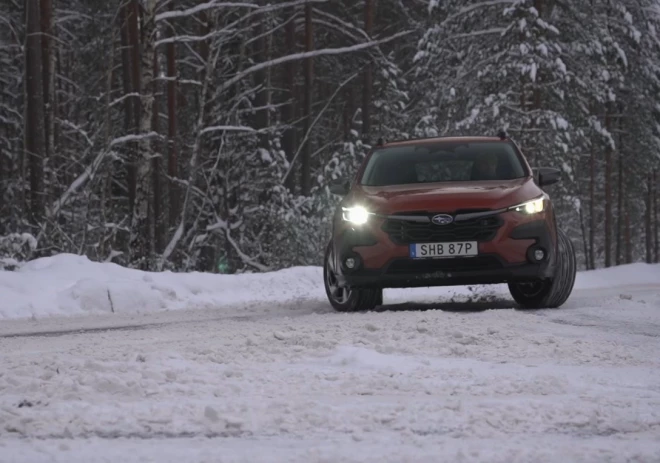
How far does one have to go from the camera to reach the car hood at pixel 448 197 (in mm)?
9672

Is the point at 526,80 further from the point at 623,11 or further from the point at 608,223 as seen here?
the point at 608,223

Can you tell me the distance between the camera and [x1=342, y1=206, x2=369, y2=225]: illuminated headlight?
984cm

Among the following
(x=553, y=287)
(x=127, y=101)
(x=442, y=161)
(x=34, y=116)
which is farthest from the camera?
(x=127, y=101)

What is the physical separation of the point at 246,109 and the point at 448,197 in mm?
11546

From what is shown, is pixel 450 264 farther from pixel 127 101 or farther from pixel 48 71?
pixel 127 101

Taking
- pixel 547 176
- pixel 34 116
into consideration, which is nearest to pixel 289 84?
pixel 34 116

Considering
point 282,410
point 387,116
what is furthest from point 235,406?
point 387,116

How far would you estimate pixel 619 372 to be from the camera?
6207 mm

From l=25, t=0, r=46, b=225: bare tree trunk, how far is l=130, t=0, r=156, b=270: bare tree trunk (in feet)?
6.84

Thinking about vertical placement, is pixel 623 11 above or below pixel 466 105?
above

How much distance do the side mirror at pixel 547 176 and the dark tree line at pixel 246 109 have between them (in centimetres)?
740

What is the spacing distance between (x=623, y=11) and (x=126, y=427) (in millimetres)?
25948

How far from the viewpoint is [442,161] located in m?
11.1

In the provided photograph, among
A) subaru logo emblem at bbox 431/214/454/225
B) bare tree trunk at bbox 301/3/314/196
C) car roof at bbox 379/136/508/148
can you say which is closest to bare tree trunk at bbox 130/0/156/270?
car roof at bbox 379/136/508/148
